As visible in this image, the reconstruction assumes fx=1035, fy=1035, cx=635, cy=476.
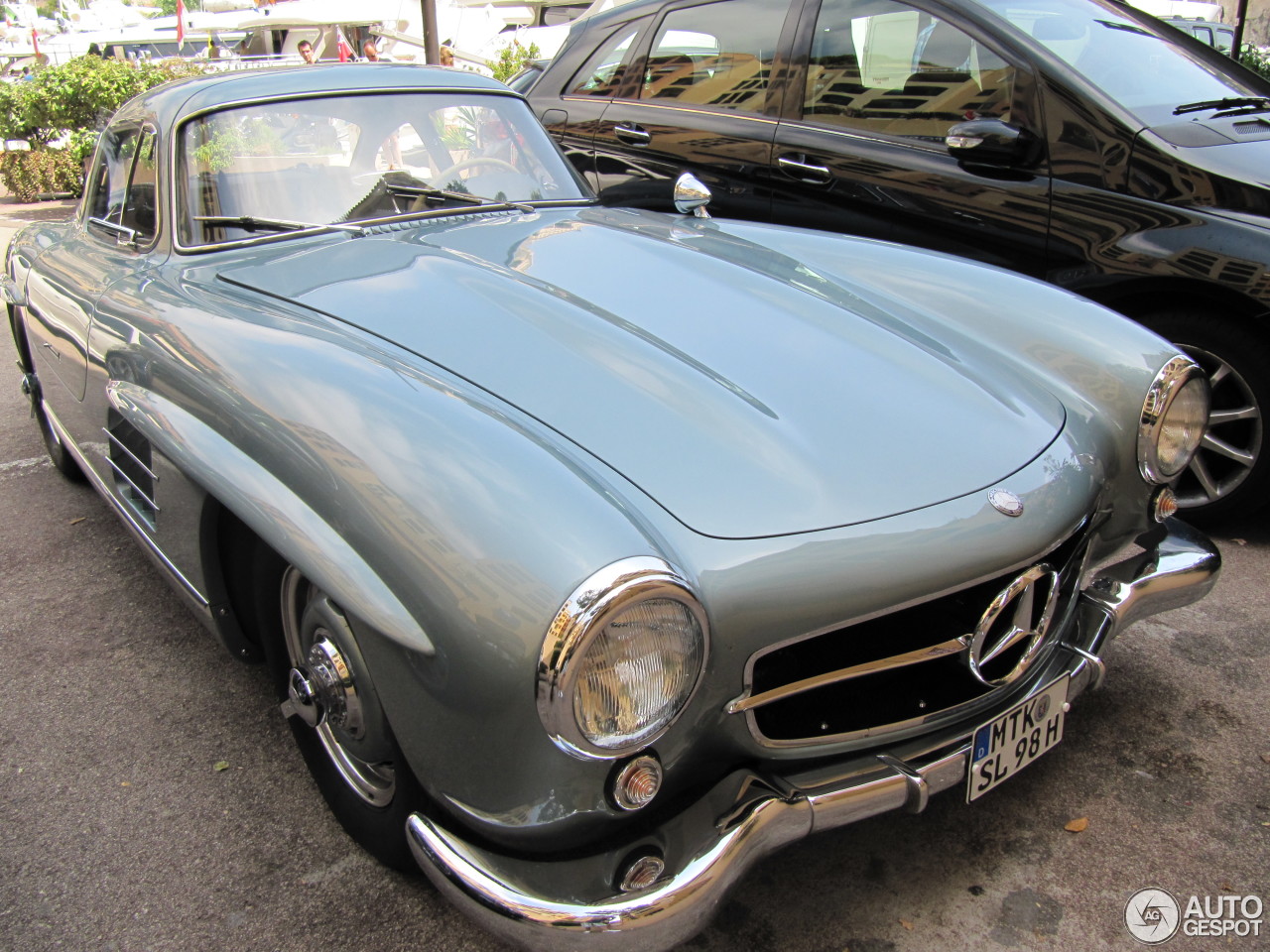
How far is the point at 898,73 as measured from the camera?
12.5 feet

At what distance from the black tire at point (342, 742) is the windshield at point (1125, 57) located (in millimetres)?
2992

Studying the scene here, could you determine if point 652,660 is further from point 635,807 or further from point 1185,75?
point 1185,75

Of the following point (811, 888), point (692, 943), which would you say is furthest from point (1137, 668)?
point (692, 943)

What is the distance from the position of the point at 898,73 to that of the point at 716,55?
85cm

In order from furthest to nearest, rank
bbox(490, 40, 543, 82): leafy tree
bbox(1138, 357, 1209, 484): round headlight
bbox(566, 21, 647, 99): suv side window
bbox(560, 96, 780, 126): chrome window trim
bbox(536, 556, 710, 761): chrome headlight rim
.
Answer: bbox(490, 40, 543, 82): leafy tree < bbox(566, 21, 647, 99): suv side window < bbox(560, 96, 780, 126): chrome window trim < bbox(1138, 357, 1209, 484): round headlight < bbox(536, 556, 710, 761): chrome headlight rim

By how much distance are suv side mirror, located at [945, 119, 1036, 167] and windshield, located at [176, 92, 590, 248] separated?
4.43ft

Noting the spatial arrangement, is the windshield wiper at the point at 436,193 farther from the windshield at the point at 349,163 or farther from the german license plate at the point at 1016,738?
the german license plate at the point at 1016,738

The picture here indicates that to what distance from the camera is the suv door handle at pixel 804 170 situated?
391 centimetres

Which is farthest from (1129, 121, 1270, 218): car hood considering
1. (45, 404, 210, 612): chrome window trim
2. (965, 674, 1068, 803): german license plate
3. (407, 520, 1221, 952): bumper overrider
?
(45, 404, 210, 612): chrome window trim

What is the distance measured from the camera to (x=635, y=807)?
1.50 meters

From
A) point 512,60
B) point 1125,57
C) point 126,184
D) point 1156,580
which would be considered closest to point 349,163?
point 126,184

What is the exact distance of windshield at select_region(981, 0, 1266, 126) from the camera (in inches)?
135

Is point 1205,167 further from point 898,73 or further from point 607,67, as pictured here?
point 607,67

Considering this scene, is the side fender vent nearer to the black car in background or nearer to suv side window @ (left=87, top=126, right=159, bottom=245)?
suv side window @ (left=87, top=126, right=159, bottom=245)
